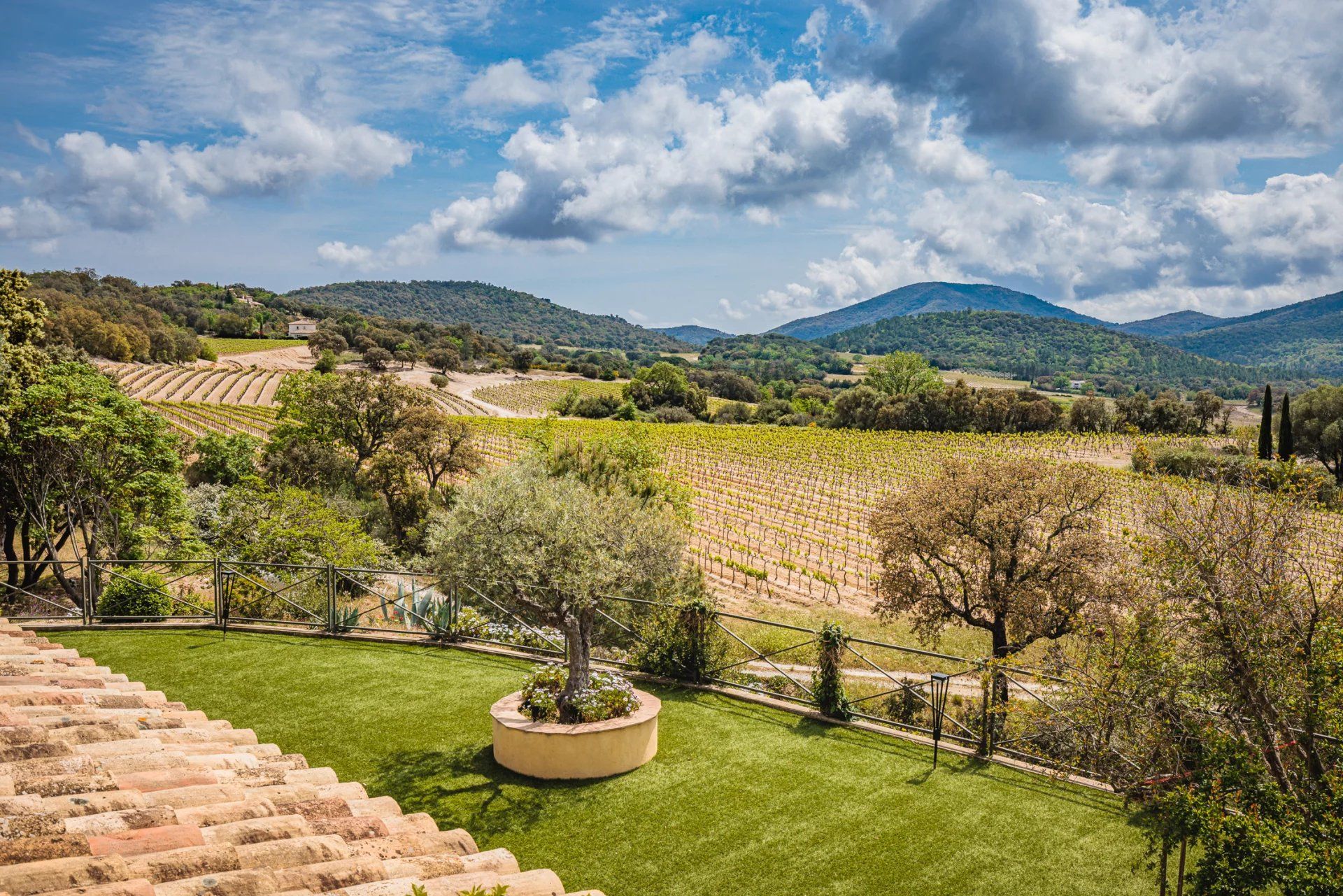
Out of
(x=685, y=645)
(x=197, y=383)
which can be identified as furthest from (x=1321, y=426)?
(x=197, y=383)

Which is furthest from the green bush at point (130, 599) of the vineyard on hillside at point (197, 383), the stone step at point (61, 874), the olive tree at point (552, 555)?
the vineyard on hillside at point (197, 383)

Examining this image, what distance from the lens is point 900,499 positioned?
67.2 feet

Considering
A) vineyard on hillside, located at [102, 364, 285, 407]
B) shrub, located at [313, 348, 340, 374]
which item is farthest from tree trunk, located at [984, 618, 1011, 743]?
shrub, located at [313, 348, 340, 374]

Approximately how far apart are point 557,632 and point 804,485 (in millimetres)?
38585

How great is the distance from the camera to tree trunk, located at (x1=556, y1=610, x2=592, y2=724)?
11172 millimetres

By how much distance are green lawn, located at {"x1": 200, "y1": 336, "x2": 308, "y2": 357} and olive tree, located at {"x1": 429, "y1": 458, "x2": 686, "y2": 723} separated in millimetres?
116984

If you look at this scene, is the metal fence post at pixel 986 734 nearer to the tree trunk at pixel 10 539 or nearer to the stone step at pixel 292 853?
the stone step at pixel 292 853

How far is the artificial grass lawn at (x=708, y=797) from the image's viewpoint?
866 cm

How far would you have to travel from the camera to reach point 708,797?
10188mm

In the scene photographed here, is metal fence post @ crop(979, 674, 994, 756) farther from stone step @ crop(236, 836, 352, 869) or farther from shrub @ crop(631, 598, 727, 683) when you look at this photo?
stone step @ crop(236, 836, 352, 869)

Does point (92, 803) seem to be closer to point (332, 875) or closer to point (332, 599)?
point (332, 875)

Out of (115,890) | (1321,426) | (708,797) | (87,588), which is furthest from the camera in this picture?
(1321,426)

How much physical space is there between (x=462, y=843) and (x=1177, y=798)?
550 cm

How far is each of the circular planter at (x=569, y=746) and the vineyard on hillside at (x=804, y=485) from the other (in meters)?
7.11
